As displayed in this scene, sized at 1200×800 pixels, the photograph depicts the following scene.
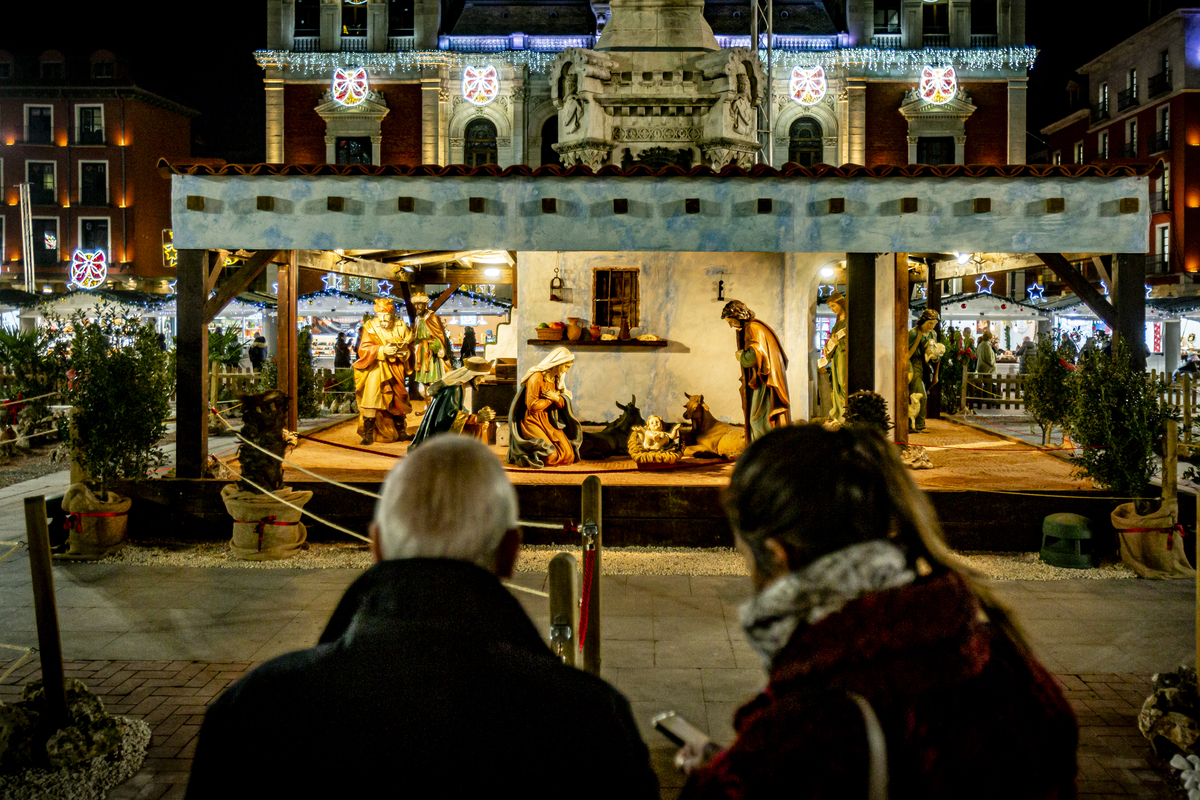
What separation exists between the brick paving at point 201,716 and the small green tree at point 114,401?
3.36 meters

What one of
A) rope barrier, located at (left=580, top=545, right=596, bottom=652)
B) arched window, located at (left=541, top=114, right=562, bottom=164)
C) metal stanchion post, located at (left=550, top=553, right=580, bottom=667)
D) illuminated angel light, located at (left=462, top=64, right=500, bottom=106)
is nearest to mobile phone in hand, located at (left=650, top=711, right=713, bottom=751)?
metal stanchion post, located at (left=550, top=553, right=580, bottom=667)

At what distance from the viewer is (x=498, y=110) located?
2820 centimetres

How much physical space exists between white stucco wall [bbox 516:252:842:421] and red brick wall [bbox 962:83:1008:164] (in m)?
17.6

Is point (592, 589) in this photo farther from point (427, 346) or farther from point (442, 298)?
point (442, 298)

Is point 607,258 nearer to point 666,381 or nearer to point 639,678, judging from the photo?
point 666,381

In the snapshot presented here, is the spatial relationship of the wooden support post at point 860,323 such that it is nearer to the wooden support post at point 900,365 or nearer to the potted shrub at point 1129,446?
the potted shrub at point 1129,446

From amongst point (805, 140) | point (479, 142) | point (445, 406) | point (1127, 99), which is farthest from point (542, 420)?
point (1127, 99)

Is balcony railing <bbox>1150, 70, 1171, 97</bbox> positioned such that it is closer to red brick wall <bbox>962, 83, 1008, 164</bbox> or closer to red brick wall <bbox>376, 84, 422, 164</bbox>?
red brick wall <bbox>962, 83, 1008, 164</bbox>

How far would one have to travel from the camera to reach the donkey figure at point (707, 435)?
12.0m

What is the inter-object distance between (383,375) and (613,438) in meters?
3.61

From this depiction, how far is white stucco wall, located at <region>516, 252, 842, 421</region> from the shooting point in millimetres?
13750

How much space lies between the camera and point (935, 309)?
16.6m

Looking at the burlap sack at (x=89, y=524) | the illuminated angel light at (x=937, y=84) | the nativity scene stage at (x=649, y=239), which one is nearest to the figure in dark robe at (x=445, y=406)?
the nativity scene stage at (x=649, y=239)

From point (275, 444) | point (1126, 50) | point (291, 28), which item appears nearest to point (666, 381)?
point (275, 444)
